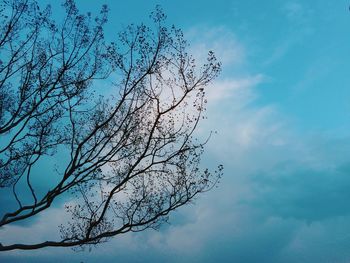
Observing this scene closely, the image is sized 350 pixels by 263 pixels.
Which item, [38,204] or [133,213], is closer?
[38,204]

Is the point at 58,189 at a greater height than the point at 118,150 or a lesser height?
lesser

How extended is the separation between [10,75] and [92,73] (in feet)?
9.01

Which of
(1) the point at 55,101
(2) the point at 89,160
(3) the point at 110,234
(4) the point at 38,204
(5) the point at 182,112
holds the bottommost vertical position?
(3) the point at 110,234

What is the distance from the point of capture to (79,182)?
49.7 ft

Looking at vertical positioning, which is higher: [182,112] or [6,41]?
[6,41]

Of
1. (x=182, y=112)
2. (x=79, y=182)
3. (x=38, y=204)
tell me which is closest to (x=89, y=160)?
(x=79, y=182)

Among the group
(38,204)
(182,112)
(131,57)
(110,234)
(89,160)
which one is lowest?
(110,234)

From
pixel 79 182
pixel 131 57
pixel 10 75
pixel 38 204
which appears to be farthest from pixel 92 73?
pixel 38 204

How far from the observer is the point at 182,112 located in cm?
1569

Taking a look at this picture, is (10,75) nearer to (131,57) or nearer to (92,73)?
(92,73)

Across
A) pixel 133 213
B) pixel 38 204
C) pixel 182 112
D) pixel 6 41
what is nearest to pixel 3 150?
pixel 38 204

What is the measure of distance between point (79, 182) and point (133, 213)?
208 cm

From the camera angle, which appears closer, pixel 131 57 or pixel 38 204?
pixel 38 204

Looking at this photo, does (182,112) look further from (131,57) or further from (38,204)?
(38,204)
